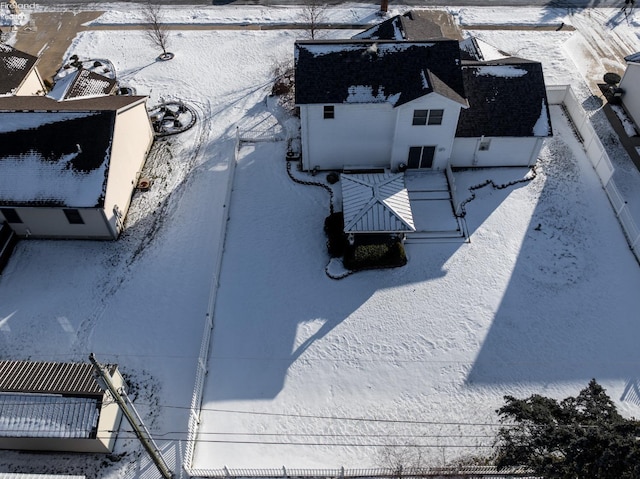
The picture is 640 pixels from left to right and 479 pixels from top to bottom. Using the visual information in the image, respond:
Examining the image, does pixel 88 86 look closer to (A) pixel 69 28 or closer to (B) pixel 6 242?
(B) pixel 6 242

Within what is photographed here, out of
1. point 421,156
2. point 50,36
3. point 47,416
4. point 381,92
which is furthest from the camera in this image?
point 50,36

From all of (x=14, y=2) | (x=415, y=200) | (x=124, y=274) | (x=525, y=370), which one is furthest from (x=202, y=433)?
(x=14, y=2)

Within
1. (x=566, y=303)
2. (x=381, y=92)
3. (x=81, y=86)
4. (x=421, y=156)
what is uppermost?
(x=381, y=92)

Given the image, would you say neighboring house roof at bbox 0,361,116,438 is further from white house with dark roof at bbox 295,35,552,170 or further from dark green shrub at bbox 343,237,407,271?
white house with dark roof at bbox 295,35,552,170

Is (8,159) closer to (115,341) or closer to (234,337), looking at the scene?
(115,341)

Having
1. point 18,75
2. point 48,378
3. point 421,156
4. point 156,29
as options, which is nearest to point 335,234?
point 421,156

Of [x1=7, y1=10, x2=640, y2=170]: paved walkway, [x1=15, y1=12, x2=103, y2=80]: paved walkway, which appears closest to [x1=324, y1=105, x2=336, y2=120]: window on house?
[x1=7, y1=10, x2=640, y2=170]: paved walkway
